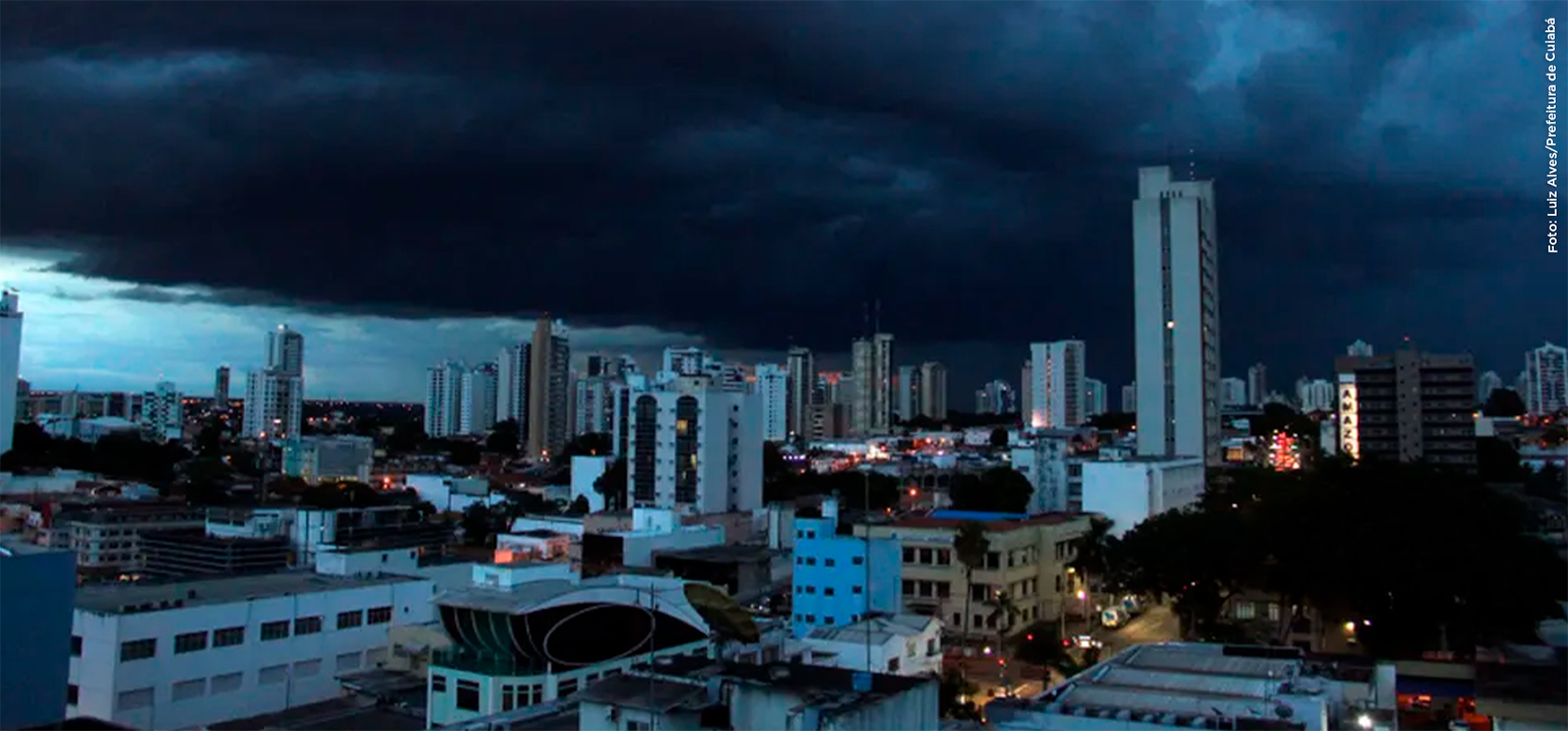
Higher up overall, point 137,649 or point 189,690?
point 137,649

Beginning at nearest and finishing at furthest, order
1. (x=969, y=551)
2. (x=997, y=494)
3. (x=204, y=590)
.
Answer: (x=204, y=590) → (x=969, y=551) → (x=997, y=494)

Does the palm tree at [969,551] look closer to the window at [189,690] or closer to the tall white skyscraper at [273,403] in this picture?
the window at [189,690]

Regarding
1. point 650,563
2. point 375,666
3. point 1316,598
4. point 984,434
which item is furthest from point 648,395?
point 984,434

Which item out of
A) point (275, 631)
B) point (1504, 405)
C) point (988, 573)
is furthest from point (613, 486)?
point (1504, 405)

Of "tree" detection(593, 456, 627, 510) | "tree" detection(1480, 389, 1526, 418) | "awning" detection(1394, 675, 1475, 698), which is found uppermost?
"tree" detection(1480, 389, 1526, 418)


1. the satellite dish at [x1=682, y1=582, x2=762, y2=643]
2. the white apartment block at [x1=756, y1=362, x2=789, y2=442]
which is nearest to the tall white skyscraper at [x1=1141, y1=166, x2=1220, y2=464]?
the satellite dish at [x1=682, y1=582, x2=762, y2=643]

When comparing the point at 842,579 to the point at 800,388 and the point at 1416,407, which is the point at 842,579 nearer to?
the point at 1416,407

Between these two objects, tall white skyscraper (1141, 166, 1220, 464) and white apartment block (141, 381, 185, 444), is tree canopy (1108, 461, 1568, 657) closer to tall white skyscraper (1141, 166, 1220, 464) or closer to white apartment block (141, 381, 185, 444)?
tall white skyscraper (1141, 166, 1220, 464)
